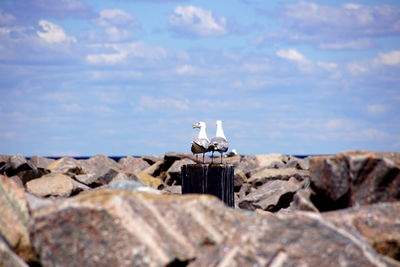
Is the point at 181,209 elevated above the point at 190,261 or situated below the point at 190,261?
above

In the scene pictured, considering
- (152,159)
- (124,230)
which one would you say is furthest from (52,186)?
(152,159)

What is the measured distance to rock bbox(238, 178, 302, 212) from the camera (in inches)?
734

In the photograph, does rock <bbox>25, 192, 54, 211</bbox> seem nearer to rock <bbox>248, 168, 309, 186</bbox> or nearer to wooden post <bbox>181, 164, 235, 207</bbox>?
Result: wooden post <bbox>181, 164, 235, 207</bbox>

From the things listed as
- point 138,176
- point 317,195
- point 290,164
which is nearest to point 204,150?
point 138,176

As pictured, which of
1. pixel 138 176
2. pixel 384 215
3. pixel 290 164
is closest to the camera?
pixel 384 215

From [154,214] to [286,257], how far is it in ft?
4.70

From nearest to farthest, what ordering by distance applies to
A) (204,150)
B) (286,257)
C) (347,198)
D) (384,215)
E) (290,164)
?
(286,257) → (384,215) → (347,198) → (204,150) → (290,164)

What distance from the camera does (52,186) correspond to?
17.5 meters

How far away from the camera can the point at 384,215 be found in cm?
832

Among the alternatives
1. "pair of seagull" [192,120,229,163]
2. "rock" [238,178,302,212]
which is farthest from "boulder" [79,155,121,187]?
"pair of seagull" [192,120,229,163]

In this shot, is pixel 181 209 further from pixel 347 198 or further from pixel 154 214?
pixel 347 198

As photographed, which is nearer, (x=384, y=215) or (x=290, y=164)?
(x=384, y=215)

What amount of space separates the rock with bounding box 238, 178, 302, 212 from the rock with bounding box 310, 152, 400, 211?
9652 mm

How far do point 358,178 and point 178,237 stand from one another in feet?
7.98
